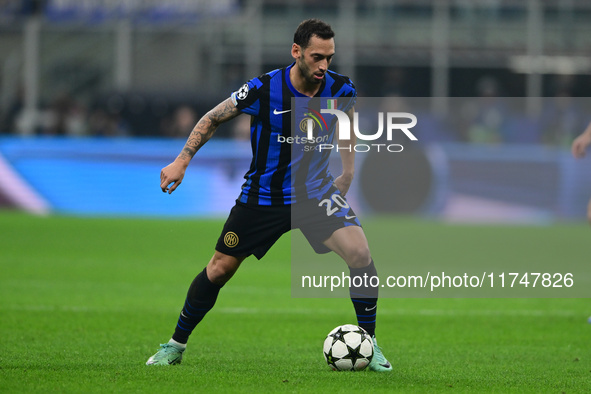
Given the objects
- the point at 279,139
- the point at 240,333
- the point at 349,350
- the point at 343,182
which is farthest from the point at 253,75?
the point at 349,350

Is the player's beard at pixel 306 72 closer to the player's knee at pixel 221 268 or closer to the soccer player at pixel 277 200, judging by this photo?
the soccer player at pixel 277 200

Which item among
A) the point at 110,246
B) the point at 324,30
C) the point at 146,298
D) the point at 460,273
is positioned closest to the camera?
the point at 324,30

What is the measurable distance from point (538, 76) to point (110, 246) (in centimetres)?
1415

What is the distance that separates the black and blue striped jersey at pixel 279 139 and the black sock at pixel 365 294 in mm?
591

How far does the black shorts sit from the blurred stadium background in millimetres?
12178

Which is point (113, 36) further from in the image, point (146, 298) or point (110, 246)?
point (146, 298)

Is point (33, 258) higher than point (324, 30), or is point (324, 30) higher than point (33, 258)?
point (324, 30)

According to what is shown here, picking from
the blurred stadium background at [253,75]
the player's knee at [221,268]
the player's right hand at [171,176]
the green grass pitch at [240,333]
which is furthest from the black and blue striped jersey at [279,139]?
the blurred stadium background at [253,75]

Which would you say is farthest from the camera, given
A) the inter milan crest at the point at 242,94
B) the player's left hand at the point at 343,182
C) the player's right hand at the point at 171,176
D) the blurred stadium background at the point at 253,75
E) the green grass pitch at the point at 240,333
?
the blurred stadium background at the point at 253,75

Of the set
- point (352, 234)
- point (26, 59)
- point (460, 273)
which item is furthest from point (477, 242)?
point (26, 59)

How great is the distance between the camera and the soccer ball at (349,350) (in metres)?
5.87

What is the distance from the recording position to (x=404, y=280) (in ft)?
39.1

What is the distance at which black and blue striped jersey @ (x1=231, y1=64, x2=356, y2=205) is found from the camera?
600 centimetres

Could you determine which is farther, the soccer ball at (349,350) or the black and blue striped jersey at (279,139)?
the black and blue striped jersey at (279,139)
